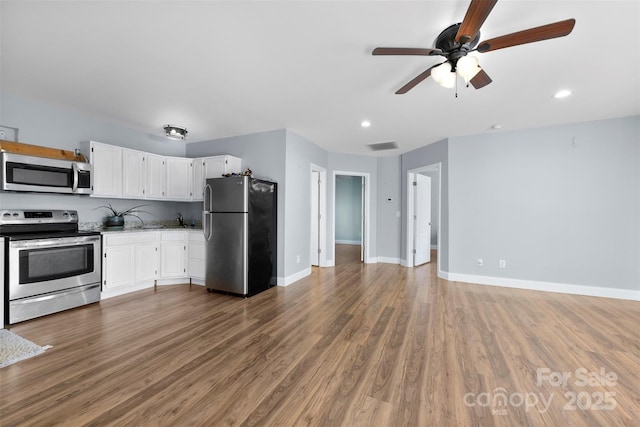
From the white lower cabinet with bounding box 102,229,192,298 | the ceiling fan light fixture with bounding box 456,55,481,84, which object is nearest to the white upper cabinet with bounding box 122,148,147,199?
the white lower cabinet with bounding box 102,229,192,298

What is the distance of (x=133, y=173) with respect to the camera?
3955 millimetres

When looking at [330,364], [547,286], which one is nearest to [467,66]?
[330,364]

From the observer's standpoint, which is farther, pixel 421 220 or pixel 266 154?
pixel 421 220

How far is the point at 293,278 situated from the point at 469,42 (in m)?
3.71

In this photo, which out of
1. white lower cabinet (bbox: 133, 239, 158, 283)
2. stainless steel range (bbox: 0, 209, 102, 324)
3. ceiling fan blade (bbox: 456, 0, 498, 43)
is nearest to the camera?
ceiling fan blade (bbox: 456, 0, 498, 43)

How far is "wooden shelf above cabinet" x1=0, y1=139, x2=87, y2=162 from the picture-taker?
292cm

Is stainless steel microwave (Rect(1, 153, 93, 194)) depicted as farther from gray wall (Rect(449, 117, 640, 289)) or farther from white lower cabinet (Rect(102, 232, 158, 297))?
gray wall (Rect(449, 117, 640, 289))

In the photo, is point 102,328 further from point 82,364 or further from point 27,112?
point 27,112

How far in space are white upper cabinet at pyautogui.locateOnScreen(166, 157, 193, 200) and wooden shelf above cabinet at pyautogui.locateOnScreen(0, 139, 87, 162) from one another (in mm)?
1118

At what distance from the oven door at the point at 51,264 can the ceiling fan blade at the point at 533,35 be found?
175 inches

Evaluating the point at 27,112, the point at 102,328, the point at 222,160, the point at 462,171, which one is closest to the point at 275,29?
the point at 222,160

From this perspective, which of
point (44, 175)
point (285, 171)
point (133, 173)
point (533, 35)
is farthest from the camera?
point (285, 171)

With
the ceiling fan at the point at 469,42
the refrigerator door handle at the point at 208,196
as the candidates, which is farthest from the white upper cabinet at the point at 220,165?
the ceiling fan at the point at 469,42

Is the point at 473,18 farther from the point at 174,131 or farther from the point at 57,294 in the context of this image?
the point at 57,294
